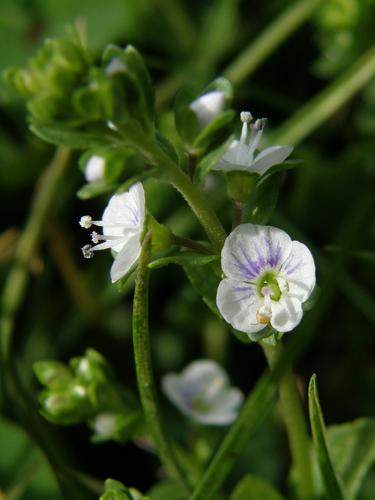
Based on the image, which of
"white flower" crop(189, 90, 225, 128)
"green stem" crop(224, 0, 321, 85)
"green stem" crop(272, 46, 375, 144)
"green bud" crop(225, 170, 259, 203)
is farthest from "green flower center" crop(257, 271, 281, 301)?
"green stem" crop(224, 0, 321, 85)

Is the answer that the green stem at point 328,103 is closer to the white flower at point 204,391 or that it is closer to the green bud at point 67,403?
the white flower at point 204,391

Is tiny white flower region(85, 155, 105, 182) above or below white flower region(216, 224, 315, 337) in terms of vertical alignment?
above

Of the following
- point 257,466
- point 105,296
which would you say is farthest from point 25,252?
point 257,466

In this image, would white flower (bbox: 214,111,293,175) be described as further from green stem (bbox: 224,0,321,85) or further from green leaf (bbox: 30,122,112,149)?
green stem (bbox: 224,0,321,85)

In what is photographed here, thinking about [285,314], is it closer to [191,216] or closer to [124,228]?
[124,228]

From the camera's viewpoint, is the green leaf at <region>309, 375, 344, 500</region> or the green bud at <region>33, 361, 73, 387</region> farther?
the green bud at <region>33, 361, 73, 387</region>

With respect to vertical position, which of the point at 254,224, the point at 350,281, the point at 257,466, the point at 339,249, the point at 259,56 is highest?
the point at 254,224

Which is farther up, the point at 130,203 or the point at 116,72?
the point at 116,72

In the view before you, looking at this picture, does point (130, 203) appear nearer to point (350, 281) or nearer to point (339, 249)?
point (339, 249)
